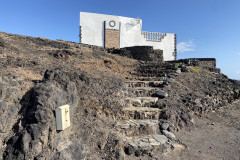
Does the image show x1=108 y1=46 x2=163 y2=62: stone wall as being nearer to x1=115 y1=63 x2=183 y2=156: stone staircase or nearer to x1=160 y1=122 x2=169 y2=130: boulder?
x1=115 y1=63 x2=183 y2=156: stone staircase

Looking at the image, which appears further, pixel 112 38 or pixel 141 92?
pixel 112 38

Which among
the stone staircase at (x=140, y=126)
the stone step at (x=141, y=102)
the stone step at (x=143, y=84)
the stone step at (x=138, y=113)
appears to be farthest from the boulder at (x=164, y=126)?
the stone step at (x=143, y=84)

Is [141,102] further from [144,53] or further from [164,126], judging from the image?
[144,53]

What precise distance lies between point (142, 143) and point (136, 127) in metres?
0.51

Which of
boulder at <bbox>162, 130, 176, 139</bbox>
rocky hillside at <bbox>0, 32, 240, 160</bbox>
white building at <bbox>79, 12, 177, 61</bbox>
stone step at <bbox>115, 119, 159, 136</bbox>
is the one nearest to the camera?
rocky hillside at <bbox>0, 32, 240, 160</bbox>

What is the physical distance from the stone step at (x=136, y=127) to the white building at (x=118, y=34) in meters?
18.6

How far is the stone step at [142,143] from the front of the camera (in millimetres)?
3720

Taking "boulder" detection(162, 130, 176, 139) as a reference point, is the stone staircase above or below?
above

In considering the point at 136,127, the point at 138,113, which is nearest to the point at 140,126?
the point at 136,127

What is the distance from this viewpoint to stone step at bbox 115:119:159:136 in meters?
4.27

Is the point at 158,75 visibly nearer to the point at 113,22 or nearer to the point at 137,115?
the point at 137,115

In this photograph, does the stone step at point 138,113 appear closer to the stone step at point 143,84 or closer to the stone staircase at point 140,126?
the stone staircase at point 140,126

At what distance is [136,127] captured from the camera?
4379 mm

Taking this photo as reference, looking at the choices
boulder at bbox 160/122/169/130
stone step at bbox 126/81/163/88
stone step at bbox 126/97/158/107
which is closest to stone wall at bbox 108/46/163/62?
stone step at bbox 126/81/163/88
